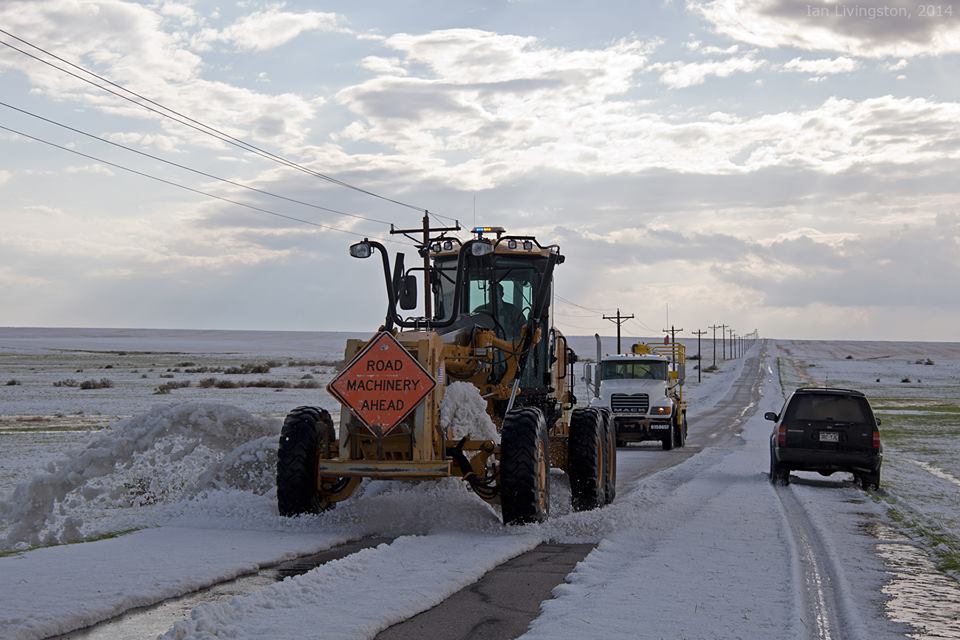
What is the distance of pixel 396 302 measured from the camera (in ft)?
43.7

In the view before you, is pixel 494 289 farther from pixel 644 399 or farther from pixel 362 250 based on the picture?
pixel 644 399

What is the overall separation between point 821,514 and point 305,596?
8.78 meters

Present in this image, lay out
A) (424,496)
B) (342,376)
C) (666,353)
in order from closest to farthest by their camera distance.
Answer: (342,376)
(424,496)
(666,353)

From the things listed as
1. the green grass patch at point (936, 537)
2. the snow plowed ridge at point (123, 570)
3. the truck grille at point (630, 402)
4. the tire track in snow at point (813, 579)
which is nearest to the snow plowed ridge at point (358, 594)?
the snow plowed ridge at point (123, 570)

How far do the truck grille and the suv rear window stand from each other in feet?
36.2

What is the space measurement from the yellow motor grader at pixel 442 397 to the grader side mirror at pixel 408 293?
2 centimetres

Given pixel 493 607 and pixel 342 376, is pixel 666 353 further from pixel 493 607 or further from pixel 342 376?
pixel 493 607

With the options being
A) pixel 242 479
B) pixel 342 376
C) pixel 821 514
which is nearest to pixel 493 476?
pixel 342 376

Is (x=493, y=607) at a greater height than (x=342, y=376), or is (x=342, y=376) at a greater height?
(x=342, y=376)

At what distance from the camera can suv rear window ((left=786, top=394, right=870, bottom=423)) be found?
1892 cm

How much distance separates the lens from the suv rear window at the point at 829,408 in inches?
745

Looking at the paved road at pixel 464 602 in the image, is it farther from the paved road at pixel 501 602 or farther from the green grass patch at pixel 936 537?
the green grass patch at pixel 936 537

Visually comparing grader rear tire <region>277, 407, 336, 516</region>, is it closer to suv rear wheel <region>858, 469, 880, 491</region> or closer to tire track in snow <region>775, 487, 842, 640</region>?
tire track in snow <region>775, 487, 842, 640</region>

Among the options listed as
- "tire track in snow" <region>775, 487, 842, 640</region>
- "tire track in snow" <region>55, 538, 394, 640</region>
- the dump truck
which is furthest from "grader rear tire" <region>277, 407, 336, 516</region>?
the dump truck
